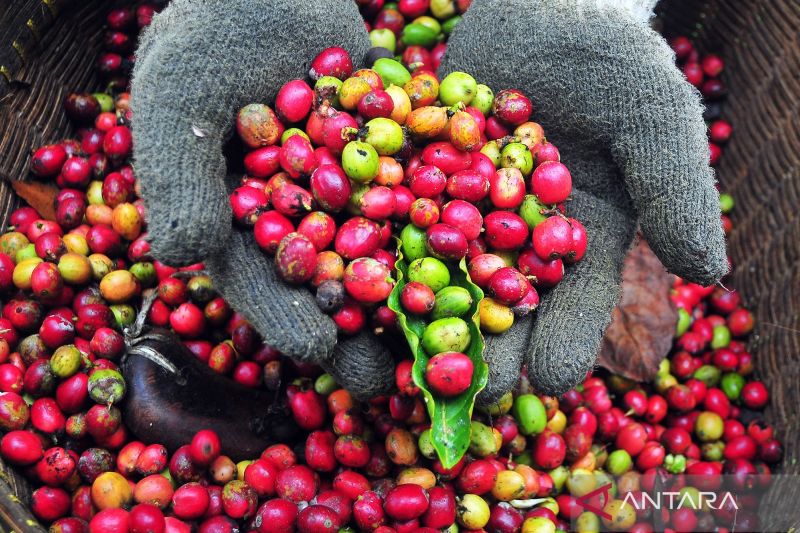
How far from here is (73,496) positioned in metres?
3.09

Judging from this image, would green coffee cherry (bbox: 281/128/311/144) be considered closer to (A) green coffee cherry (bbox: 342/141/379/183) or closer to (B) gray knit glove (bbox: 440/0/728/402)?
(A) green coffee cherry (bbox: 342/141/379/183)

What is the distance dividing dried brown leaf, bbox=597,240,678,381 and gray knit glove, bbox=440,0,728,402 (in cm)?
75

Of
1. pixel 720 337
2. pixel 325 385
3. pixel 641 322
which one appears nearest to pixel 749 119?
pixel 720 337

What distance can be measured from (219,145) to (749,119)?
3.49m

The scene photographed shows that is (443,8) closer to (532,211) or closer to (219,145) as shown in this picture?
(532,211)

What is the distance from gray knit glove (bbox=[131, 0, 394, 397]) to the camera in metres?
2.56

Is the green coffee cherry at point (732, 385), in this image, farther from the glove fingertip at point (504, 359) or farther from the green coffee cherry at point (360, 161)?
the green coffee cherry at point (360, 161)

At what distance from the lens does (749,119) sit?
15.0 feet

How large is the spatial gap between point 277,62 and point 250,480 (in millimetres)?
1882

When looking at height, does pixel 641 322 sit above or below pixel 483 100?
below

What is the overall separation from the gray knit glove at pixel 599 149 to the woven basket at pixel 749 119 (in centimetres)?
113

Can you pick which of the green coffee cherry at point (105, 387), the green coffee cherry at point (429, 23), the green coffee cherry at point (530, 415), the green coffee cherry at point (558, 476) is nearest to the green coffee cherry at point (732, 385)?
the green coffee cherry at point (558, 476)

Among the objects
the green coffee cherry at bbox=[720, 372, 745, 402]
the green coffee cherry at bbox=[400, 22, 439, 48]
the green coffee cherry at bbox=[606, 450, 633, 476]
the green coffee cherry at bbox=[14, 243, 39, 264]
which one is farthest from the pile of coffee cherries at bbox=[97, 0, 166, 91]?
the green coffee cherry at bbox=[720, 372, 745, 402]

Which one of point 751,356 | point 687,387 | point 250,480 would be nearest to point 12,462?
point 250,480
